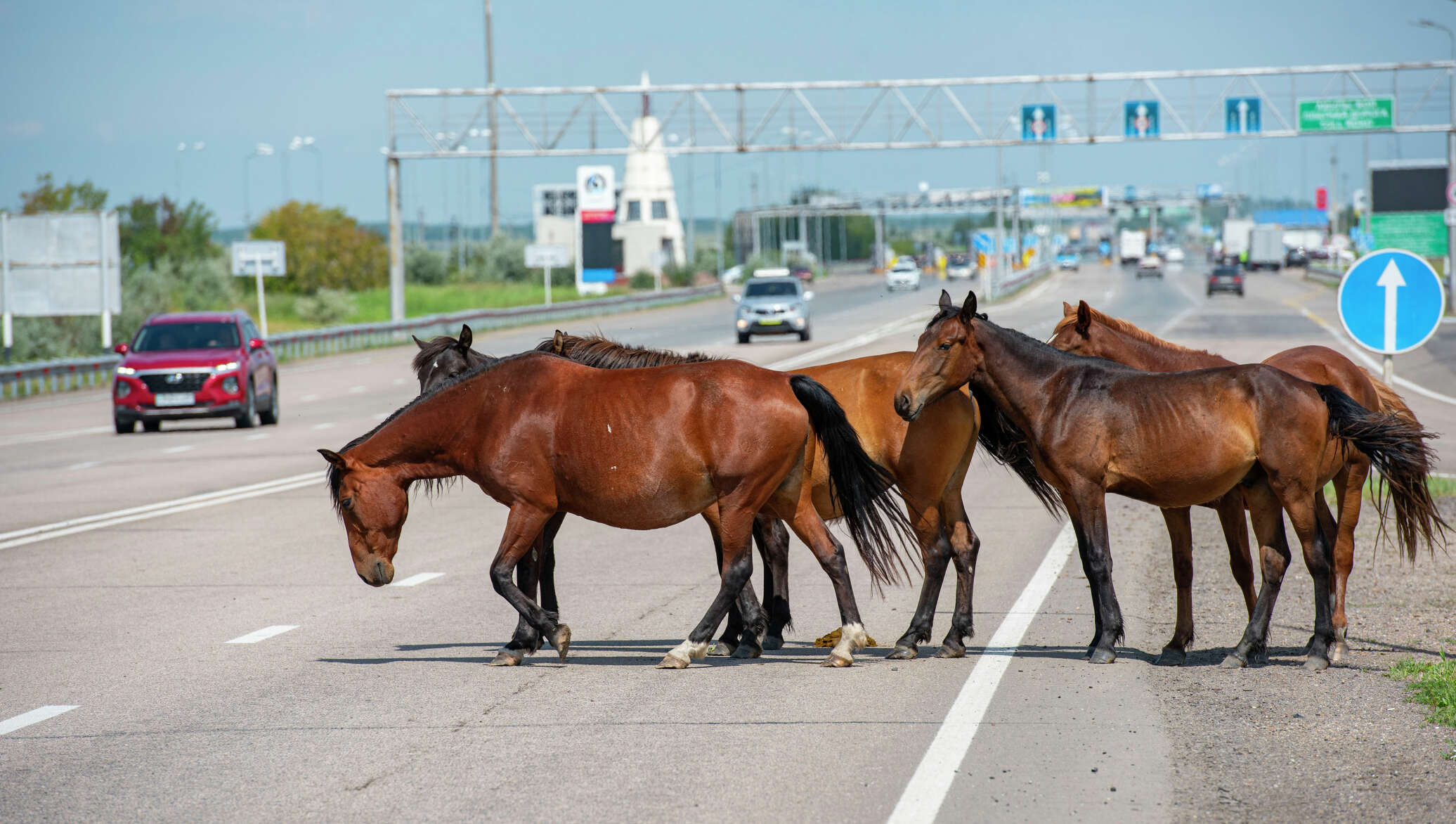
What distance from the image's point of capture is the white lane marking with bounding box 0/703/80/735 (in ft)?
22.5

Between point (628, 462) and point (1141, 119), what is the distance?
4728 centimetres

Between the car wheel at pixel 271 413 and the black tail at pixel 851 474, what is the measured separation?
20556mm

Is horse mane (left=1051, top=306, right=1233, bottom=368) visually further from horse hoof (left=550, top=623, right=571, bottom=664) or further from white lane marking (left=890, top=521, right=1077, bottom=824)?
horse hoof (left=550, top=623, right=571, bottom=664)

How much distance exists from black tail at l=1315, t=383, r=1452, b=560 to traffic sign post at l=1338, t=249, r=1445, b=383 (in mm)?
5878

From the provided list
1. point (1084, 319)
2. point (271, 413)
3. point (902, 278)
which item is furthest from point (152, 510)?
point (902, 278)

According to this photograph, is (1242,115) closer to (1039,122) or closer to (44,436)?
(1039,122)

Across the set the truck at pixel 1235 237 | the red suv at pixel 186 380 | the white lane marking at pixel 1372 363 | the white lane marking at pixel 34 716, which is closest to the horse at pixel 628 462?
the white lane marking at pixel 34 716

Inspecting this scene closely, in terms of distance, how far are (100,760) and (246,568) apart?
575cm

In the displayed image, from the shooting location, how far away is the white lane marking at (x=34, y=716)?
6871mm

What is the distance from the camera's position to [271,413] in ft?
89.6

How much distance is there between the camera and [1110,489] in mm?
7969

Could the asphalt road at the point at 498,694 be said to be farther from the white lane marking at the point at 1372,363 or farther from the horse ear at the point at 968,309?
the white lane marking at the point at 1372,363

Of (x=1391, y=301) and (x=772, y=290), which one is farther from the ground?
(x=772, y=290)

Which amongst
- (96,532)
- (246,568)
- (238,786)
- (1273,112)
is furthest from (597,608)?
(1273,112)
